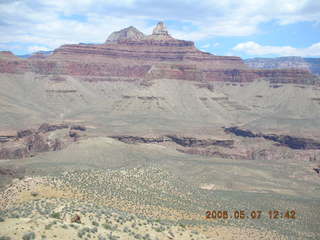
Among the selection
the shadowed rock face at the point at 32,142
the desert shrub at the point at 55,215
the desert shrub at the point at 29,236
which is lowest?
the shadowed rock face at the point at 32,142

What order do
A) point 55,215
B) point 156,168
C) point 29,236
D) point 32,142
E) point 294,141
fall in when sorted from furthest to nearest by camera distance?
point 294,141
point 32,142
point 156,168
point 55,215
point 29,236

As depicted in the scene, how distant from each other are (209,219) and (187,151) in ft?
262

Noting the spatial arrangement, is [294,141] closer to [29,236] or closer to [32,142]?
[32,142]

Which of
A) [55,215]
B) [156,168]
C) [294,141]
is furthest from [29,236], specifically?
[294,141]

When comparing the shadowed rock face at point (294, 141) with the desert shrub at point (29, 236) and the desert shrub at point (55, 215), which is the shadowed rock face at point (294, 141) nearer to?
the desert shrub at point (55, 215)

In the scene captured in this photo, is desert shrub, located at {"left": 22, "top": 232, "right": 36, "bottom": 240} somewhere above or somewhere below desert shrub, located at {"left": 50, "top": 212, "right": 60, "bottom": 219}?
above

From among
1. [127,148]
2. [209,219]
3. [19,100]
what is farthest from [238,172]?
[19,100]

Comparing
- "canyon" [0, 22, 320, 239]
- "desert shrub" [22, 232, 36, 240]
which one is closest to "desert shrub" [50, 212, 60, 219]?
"canyon" [0, 22, 320, 239]

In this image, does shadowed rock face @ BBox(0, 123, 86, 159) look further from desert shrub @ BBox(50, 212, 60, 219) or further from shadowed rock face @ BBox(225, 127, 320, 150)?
desert shrub @ BBox(50, 212, 60, 219)

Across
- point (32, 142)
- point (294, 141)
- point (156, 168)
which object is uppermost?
point (156, 168)

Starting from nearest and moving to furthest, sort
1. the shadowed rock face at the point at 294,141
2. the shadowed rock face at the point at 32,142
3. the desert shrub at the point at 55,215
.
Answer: the desert shrub at the point at 55,215 → the shadowed rock face at the point at 32,142 → the shadowed rock face at the point at 294,141

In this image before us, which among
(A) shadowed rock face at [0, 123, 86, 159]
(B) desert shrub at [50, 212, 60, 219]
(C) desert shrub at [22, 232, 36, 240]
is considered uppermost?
(C) desert shrub at [22, 232, 36, 240]

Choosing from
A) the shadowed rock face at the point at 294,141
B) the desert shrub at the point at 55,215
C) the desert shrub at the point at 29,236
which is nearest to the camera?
the desert shrub at the point at 29,236

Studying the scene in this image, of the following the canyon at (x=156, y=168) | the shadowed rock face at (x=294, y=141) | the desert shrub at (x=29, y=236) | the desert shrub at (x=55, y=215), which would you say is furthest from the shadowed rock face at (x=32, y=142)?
the desert shrub at (x=29, y=236)
